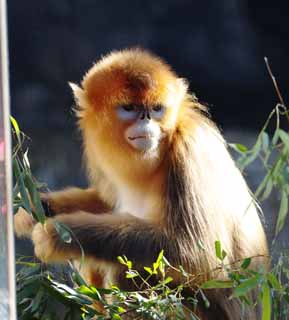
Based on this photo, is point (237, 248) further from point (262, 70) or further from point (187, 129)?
point (262, 70)

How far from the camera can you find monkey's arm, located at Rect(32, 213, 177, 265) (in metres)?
4.15

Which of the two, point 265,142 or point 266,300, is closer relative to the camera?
point 265,142

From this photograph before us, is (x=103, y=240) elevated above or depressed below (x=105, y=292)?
above

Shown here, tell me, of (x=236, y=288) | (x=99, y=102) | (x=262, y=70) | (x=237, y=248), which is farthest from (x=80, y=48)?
(x=236, y=288)

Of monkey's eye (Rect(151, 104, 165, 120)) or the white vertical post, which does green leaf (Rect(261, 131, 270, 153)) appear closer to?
the white vertical post

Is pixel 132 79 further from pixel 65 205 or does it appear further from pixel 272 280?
pixel 272 280

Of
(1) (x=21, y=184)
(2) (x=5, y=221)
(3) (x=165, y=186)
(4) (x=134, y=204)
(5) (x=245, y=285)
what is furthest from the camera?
(4) (x=134, y=204)

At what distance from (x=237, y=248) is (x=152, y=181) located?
0.48 m

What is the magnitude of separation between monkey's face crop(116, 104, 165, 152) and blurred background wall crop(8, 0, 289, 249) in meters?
1.48

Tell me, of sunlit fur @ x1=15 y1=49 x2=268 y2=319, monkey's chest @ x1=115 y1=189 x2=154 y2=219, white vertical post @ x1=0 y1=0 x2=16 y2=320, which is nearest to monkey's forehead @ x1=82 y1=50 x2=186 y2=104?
sunlit fur @ x1=15 y1=49 x2=268 y2=319

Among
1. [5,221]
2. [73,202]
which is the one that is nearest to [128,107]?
[73,202]

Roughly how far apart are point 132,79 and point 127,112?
15cm

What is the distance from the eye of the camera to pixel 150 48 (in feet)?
19.4

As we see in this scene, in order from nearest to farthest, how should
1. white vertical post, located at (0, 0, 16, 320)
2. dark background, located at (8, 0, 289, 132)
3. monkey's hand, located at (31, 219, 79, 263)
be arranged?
1. white vertical post, located at (0, 0, 16, 320)
2. monkey's hand, located at (31, 219, 79, 263)
3. dark background, located at (8, 0, 289, 132)
